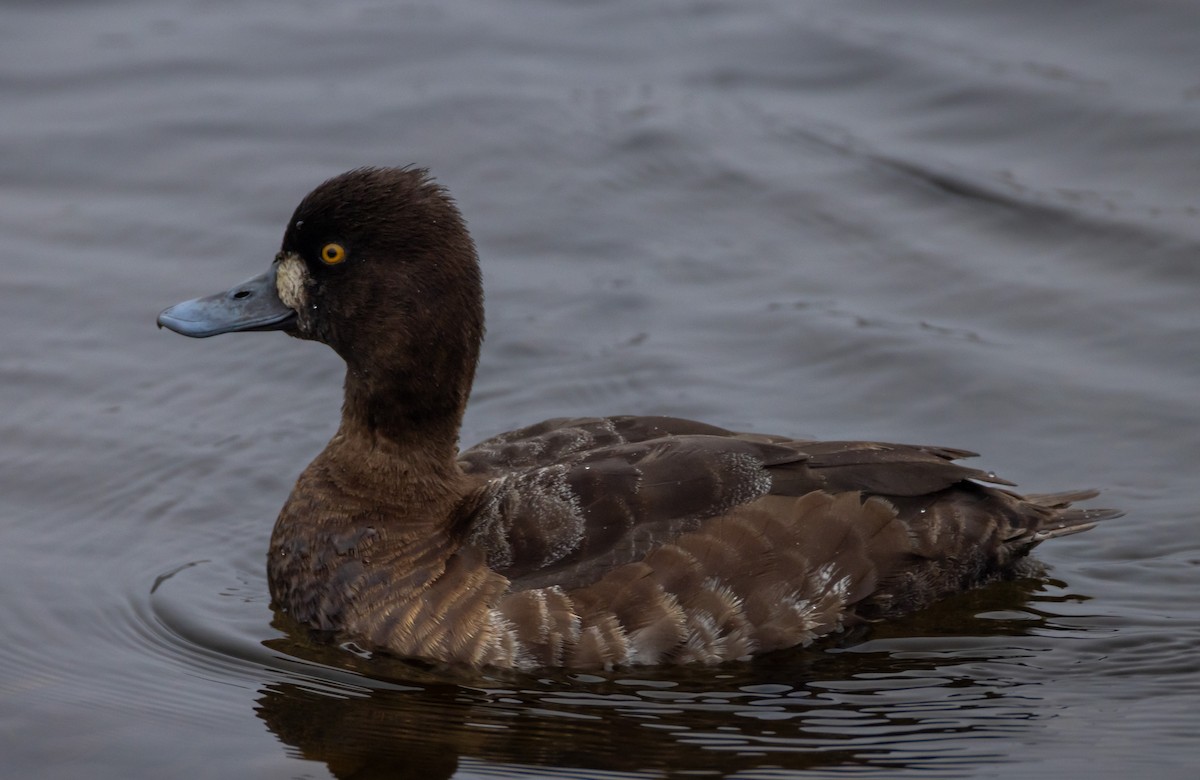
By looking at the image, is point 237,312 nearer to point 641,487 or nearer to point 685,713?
point 641,487

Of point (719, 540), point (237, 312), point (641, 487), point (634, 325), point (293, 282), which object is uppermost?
point (293, 282)

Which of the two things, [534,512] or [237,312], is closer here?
[534,512]

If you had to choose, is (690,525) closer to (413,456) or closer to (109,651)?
(413,456)

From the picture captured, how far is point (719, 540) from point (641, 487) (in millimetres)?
385

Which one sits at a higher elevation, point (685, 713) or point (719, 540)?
point (719, 540)

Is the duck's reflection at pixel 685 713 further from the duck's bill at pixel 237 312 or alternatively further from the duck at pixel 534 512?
the duck's bill at pixel 237 312

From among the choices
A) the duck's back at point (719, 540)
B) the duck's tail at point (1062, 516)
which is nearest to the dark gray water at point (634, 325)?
the duck's back at point (719, 540)

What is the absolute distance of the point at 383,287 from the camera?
745cm

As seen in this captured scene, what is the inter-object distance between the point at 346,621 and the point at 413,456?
2.52 feet

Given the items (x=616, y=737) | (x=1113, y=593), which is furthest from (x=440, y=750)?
(x=1113, y=593)

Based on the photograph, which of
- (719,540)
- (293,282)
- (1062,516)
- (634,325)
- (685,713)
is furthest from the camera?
(634,325)

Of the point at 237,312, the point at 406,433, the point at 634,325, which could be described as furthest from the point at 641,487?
the point at 634,325

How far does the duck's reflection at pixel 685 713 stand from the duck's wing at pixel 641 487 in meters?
0.51

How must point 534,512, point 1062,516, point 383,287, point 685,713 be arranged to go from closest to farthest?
point 685,713, point 534,512, point 383,287, point 1062,516
